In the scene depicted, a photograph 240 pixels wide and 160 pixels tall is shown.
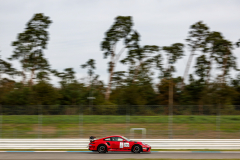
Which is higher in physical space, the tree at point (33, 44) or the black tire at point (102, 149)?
the tree at point (33, 44)

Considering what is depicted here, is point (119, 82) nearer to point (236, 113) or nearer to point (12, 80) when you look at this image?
point (12, 80)

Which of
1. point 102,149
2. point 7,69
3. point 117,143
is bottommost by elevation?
point 102,149

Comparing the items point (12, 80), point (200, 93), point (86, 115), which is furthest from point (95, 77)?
point (86, 115)

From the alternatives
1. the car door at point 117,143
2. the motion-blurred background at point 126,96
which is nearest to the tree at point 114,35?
the motion-blurred background at point 126,96

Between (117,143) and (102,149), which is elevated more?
(117,143)

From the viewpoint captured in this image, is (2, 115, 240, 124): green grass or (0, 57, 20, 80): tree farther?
(0, 57, 20, 80): tree

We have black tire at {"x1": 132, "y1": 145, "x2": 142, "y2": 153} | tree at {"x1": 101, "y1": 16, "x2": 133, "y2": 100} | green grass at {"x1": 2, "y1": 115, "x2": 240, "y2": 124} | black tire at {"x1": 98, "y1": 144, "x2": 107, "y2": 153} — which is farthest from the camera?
tree at {"x1": 101, "y1": 16, "x2": 133, "y2": 100}

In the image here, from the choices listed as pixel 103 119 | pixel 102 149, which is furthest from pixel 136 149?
pixel 103 119

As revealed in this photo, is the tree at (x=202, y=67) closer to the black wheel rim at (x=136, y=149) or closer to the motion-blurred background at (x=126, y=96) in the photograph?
the motion-blurred background at (x=126, y=96)

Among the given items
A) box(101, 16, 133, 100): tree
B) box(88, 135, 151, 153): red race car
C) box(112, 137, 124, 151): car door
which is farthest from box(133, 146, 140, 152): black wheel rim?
box(101, 16, 133, 100): tree

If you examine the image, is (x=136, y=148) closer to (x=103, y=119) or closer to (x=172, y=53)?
(x=103, y=119)

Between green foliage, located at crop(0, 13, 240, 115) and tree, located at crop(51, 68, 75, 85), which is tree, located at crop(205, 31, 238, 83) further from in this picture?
tree, located at crop(51, 68, 75, 85)

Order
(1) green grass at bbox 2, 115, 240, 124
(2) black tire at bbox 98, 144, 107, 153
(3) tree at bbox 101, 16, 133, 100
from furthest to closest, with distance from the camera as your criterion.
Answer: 1. (3) tree at bbox 101, 16, 133, 100
2. (1) green grass at bbox 2, 115, 240, 124
3. (2) black tire at bbox 98, 144, 107, 153

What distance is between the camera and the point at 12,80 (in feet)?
151
